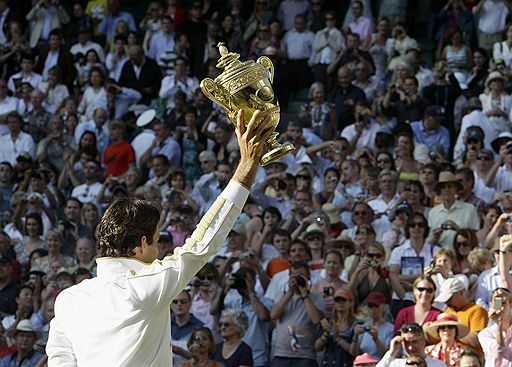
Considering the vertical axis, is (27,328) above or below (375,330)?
below

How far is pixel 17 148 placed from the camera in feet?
58.9

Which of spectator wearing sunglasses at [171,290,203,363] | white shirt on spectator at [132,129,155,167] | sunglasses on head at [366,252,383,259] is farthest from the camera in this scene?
white shirt on spectator at [132,129,155,167]

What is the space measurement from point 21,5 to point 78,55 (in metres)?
2.47

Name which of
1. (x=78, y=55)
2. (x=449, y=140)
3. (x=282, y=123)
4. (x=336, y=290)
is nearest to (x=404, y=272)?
(x=336, y=290)

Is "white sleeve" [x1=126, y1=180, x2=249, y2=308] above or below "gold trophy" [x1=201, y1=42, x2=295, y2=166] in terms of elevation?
below

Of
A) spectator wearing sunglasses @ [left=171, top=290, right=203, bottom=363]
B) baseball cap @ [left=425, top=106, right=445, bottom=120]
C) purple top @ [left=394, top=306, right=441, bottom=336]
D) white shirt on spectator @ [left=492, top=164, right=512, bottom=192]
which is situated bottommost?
spectator wearing sunglasses @ [left=171, top=290, right=203, bottom=363]

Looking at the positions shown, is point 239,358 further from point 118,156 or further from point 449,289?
point 118,156

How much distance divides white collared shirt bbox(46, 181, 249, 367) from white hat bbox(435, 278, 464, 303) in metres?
5.67

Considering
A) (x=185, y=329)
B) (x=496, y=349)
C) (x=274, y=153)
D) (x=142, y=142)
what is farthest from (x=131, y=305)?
(x=142, y=142)

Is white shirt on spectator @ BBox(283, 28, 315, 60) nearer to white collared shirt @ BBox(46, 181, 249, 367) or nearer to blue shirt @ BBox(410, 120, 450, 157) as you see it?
blue shirt @ BBox(410, 120, 450, 157)

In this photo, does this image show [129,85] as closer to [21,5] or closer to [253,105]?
[21,5]

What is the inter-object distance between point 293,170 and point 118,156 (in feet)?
8.45

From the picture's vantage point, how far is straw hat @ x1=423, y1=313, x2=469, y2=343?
32.6ft

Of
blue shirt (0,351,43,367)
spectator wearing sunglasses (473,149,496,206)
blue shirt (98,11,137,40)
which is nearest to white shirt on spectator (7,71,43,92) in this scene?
blue shirt (98,11,137,40)
